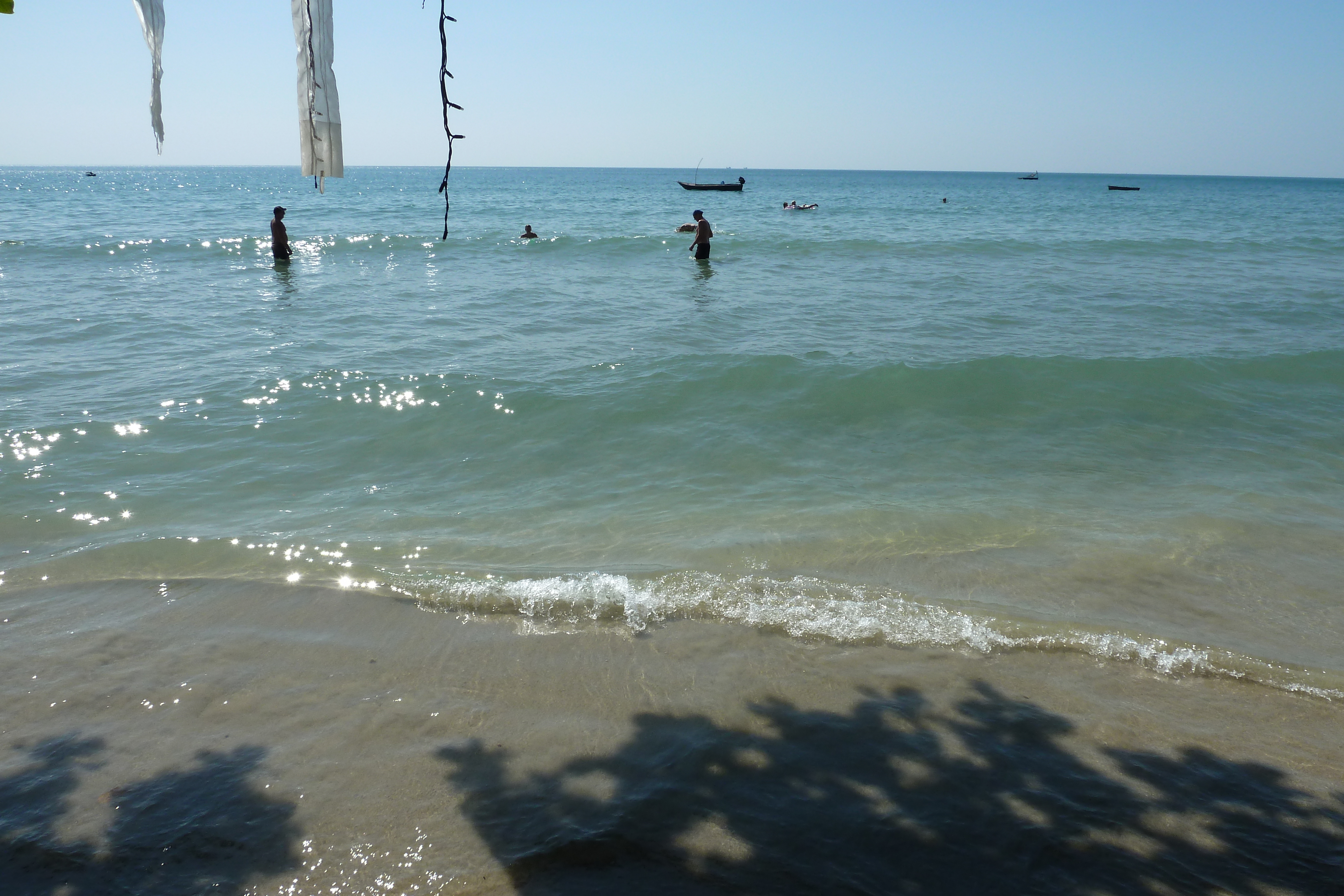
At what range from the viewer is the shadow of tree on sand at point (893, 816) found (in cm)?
306

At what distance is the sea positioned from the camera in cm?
329

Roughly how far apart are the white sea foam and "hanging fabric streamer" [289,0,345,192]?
110 inches

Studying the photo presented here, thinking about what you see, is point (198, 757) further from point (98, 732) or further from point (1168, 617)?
point (1168, 617)

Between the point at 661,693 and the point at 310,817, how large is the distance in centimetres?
175

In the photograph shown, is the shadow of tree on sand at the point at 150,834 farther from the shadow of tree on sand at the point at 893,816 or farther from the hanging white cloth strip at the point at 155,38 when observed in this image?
the hanging white cloth strip at the point at 155,38

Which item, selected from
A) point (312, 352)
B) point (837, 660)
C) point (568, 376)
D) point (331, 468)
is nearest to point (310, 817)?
point (837, 660)

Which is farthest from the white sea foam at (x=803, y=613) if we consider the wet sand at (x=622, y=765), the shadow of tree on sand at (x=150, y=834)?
the shadow of tree on sand at (x=150, y=834)

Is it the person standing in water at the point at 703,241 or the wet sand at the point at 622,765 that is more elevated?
the person standing in water at the point at 703,241

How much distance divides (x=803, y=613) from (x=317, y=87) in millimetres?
3967

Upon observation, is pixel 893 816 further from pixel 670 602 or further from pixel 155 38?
pixel 155 38

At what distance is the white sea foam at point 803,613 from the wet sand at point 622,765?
144 millimetres

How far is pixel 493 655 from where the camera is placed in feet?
15.5

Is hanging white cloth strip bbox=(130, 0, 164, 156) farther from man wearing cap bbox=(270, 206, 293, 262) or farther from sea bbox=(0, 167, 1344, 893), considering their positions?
man wearing cap bbox=(270, 206, 293, 262)

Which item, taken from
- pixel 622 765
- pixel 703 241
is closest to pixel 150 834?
pixel 622 765
